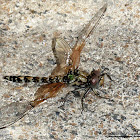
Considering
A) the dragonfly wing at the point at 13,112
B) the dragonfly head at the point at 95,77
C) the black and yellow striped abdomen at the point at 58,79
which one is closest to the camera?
the dragonfly wing at the point at 13,112

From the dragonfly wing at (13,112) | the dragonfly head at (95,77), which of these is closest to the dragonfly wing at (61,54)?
the dragonfly head at (95,77)

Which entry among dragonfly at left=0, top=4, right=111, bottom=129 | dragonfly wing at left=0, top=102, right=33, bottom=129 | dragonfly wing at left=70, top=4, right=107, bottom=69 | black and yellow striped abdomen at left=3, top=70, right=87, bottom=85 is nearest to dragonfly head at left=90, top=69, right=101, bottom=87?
dragonfly at left=0, top=4, right=111, bottom=129

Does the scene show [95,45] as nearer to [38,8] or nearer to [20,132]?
[38,8]

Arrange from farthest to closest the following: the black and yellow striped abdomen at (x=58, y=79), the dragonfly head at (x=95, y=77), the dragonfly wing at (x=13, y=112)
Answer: the black and yellow striped abdomen at (x=58, y=79)
the dragonfly head at (x=95, y=77)
the dragonfly wing at (x=13, y=112)

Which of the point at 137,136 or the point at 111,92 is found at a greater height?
the point at 111,92

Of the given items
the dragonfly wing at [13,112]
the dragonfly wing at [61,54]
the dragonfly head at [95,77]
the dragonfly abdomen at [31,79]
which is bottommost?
the dragonfly wing at [13,112]

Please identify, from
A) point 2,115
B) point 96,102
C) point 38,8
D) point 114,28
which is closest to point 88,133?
point 96,102

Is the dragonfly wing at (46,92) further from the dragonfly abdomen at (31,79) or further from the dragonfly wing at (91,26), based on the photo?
the dragonfly wing at (91,26)

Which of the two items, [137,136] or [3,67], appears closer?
[137,136]
